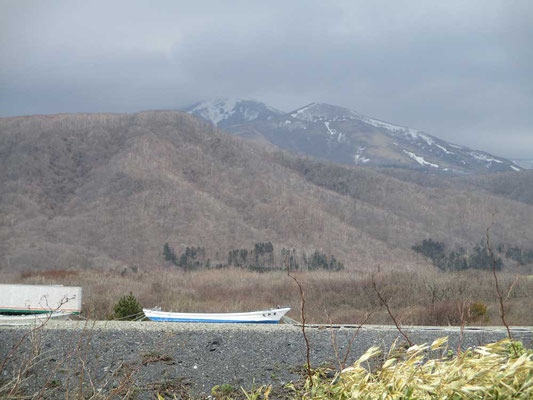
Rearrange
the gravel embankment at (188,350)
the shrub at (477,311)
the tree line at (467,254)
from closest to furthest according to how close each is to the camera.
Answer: the gravel embankment at (188,350), the shrub at (477,311), the tree line at (467,254)

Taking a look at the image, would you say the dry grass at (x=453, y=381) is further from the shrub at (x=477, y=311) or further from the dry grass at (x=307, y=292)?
the dry grass at (x=307, y=292)

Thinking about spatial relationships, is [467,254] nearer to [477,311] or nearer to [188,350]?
[477,311]

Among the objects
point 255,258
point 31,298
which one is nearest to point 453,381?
point 31,298

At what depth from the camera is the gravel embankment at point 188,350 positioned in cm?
1044

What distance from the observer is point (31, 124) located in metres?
105

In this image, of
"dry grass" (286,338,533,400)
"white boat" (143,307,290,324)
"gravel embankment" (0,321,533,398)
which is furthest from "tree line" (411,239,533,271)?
"dry grass" (286,338,533,400)

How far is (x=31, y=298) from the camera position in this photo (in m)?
16.4

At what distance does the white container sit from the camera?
16094 mm

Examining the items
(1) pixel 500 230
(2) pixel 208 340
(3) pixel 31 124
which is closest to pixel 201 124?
(3) pixel 31 124

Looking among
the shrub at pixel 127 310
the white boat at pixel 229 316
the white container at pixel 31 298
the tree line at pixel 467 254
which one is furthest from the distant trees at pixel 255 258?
the white container at pixel 31 298

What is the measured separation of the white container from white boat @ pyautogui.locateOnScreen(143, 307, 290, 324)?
291 cm

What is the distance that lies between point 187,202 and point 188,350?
71.8m

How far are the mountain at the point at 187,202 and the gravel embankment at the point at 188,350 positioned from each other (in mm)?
47024

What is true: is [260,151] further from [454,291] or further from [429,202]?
[454,291]
